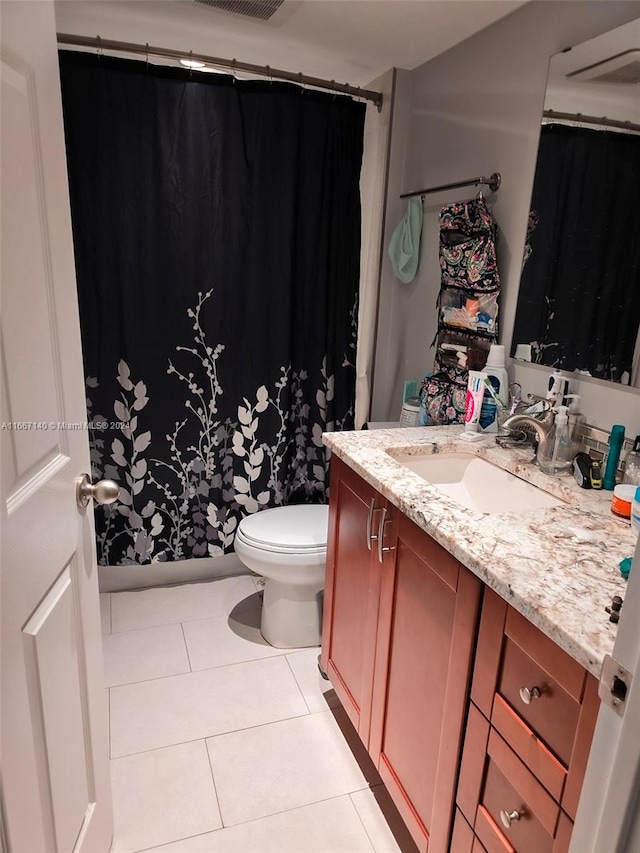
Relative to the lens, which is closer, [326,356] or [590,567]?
[590,567]

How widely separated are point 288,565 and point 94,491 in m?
0.99

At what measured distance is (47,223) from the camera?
0.92 meters

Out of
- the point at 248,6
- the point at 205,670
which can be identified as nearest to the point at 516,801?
the point at 205,670

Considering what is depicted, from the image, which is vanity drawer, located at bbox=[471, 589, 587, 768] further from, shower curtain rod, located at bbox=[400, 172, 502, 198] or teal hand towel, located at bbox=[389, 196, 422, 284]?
teal hand towel, located at bbox=[389, 196, 422, 284]

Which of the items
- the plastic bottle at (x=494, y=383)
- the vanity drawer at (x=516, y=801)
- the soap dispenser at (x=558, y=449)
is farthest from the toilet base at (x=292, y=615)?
the vanity drawer at (x=516, y=801)

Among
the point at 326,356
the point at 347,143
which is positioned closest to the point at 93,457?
the point at 326,356

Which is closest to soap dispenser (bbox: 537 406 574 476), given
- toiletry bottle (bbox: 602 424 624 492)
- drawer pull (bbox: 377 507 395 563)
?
toiletry bottle (bbox: 602 424 624 492)

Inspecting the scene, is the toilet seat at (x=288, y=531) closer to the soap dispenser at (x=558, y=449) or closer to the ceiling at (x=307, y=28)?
the soap dispenser at (x=558, y=449)

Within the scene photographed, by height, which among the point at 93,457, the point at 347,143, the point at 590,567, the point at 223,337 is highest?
the point at 347,143

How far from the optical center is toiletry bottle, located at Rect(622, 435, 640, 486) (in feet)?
4.23

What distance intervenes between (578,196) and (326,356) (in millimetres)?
1213

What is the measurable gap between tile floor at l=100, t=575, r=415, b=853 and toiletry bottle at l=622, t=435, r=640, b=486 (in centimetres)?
111

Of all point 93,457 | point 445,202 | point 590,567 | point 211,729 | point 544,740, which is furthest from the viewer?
point 93,457

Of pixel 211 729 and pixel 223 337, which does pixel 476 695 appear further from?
pixel 223 337
